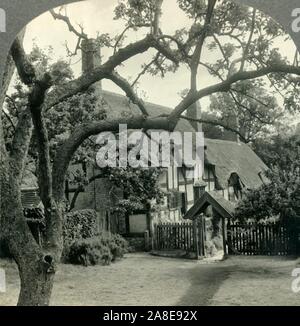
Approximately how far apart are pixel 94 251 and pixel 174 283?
14.0ft

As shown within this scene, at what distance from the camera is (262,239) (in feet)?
58.1

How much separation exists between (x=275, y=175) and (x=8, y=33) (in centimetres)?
1222

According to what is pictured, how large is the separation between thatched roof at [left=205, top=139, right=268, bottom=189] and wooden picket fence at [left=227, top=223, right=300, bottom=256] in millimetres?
6765

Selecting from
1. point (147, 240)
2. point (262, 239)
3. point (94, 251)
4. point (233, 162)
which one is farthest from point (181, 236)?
point (233, 162)

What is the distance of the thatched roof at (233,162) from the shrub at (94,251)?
1022 centimetres

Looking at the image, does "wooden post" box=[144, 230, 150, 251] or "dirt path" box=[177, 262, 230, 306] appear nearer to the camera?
"dirt path" box=[177, 262, 230, 306]

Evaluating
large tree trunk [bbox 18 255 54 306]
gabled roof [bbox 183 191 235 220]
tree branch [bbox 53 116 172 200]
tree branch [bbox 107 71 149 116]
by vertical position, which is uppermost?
tree branch [bbox 107 71 149 116]

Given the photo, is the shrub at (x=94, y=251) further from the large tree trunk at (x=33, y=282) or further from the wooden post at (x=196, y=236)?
the large tree trunk at (x=33, y=282)

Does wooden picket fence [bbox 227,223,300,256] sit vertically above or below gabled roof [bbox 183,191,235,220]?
below

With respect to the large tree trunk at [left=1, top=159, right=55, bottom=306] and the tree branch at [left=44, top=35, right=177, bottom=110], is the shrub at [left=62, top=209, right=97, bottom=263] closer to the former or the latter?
the tree branch at [left=44, top=35, right=177, bottom=110]

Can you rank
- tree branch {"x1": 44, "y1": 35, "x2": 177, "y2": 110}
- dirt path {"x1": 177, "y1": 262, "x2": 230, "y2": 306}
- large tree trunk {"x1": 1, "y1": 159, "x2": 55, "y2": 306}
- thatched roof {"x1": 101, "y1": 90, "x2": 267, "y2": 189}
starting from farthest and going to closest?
thatched roof {"x1": 101, "y1": 90, "x2": 267, "y2": 189}
dirt path {"x1": 177, "y1": 262, "x2": 230, "y2": 306}
tree branch {"x1": 44, "y1": 35, "x2": 177, "y2": 110}
large tree trunk {"x1": 1, "y1": 159, "x2": 55, "y2": 306}

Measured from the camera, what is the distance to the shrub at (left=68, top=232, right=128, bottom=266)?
16250 millimetres

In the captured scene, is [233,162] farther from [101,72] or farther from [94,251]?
[101,72]

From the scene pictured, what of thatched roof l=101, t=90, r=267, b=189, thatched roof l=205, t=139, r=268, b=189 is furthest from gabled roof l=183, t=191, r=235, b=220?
thatched roof l=205, t=139, r=268, b=189
